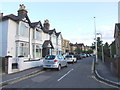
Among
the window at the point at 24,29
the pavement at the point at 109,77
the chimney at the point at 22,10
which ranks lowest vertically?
the pavement at the point at 109,77

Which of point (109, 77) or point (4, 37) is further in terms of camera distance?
point (4, 37)

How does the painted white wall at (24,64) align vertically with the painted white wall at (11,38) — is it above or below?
below

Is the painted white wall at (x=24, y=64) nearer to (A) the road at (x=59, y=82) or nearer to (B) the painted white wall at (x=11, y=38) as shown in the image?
(A) the road at (x=59, y=82)

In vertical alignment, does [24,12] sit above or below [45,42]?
above

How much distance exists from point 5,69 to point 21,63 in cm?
219

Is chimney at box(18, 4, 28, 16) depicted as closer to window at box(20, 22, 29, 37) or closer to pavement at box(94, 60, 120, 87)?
window at box(20, 22, 29, 37)

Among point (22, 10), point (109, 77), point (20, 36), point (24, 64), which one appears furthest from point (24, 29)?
point (109, 77)

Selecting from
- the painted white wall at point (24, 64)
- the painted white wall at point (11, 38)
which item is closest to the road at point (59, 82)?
the painted white wall at point (24, 64)

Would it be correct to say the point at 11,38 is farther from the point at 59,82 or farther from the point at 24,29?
the point at 59,82

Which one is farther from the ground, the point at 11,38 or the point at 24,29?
the point at 24,29

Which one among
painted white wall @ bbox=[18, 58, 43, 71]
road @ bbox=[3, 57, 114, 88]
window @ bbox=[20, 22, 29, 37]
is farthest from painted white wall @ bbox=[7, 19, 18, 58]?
road @ bbox=[3, 57, 114, 88]

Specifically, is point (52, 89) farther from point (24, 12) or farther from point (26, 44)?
point (24, 12)

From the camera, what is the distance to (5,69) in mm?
13500

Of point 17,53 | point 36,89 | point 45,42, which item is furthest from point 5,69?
point 45,42
